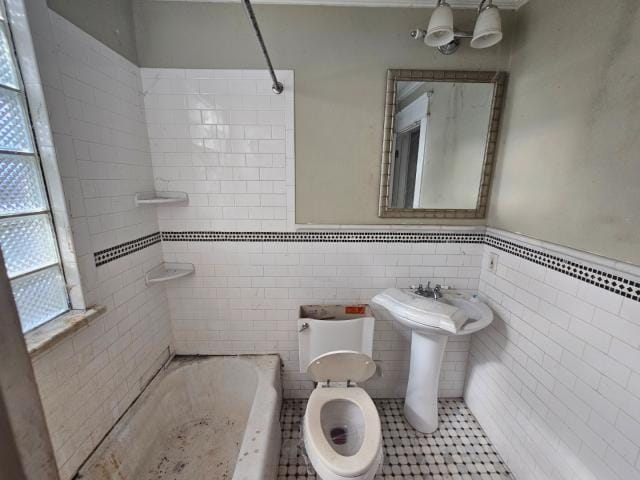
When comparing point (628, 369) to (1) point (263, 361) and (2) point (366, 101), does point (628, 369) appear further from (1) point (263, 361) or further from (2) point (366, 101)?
(1) point (263, 361)

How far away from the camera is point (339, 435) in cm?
154

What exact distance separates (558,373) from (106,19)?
266 centimetres

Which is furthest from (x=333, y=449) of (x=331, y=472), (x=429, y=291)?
(x=429, y=291)

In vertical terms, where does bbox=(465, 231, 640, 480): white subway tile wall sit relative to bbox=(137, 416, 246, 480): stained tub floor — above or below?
above

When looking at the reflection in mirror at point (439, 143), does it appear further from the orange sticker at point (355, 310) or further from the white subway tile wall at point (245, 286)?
the orange sticker at point (355, 310)

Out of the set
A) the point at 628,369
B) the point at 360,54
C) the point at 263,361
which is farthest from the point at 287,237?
the point at 628,369

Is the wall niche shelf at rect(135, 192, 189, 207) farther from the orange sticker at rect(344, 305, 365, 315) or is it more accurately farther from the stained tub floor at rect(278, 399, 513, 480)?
the stained tub floor at rect(278, 399, 513, 480)

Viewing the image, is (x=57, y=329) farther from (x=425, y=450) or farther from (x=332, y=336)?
(x=425, y=450)

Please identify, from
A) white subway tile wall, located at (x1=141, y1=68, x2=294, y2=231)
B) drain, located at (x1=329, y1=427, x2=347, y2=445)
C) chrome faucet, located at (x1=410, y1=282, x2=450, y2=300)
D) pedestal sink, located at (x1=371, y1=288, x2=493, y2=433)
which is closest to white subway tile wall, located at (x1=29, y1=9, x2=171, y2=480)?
white subway tile wall, located at (x1=141, y1=68, x2=294, y2=231)

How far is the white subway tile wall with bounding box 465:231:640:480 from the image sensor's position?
100 centimetres

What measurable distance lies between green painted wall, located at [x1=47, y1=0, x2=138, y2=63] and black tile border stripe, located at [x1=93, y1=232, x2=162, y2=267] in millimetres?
958

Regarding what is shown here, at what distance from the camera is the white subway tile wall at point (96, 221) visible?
41.9 inches

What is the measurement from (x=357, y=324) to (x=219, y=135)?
139 centimetres

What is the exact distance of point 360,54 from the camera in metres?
1.54
